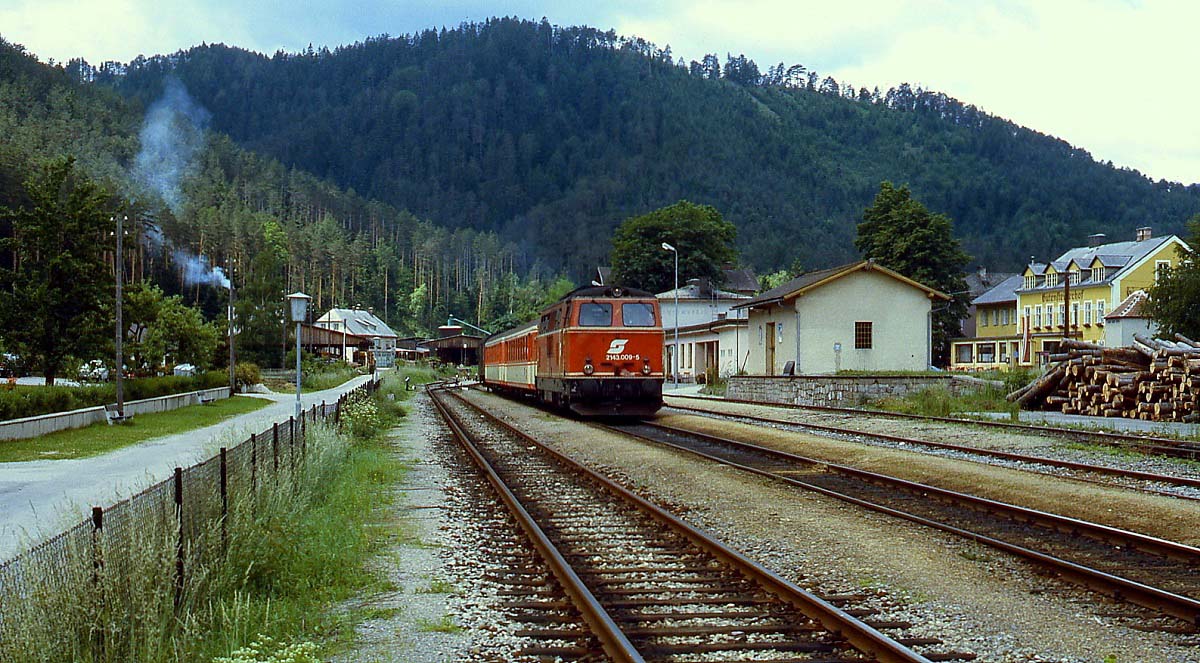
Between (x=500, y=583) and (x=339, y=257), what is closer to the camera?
(x=500, y=583)

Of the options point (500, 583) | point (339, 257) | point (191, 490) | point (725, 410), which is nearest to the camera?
point (191, 490)

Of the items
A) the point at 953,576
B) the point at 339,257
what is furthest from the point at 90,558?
the point at 339,257

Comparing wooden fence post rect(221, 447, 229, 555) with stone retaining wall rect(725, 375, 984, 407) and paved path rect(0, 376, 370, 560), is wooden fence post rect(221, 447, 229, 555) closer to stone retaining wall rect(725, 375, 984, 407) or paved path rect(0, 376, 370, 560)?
paved path rect(0, 376, 370, 560)

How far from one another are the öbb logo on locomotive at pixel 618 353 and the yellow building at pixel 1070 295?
42887mm

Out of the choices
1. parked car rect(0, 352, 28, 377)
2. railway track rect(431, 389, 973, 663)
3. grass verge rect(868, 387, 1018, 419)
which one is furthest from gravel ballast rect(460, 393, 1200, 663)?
parked car rect(0, 352, 28, 377)

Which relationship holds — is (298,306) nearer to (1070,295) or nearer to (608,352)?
(608,352)

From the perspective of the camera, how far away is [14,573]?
189 inches

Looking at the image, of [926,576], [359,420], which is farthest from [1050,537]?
[359,420]

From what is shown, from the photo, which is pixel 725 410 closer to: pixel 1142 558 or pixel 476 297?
pixel 1142 558

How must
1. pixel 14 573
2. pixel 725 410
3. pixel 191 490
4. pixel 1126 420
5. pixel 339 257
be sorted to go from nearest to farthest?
pixel 14 573 → pixel 191 490 → pixel 1126 420 → pixel 725 410 → pixel 339 257

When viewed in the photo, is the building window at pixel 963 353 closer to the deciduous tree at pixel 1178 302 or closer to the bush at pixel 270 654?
the deciduous tree at pixel 1178 302

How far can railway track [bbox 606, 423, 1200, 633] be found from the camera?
7160mm

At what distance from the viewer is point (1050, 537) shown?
9.50 metres

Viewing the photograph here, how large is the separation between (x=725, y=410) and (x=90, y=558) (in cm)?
2662
